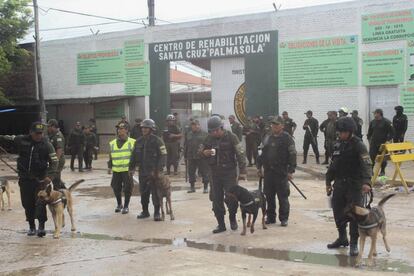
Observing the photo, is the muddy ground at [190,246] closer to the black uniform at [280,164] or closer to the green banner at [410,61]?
the black uniform at [280,164]

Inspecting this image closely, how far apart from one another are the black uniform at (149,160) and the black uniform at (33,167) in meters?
1.74

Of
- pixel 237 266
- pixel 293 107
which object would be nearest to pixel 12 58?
pixel 293 107

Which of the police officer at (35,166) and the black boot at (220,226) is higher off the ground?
the police officer at (35,166)

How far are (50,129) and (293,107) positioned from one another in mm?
13244

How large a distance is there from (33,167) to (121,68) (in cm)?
1971

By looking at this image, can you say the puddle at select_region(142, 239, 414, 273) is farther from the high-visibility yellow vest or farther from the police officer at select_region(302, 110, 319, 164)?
the police officer at select_region(302, 110, 319, 164)

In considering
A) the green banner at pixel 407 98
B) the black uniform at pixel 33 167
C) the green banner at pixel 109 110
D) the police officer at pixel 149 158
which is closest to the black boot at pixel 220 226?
the police officer at pixel 149 158

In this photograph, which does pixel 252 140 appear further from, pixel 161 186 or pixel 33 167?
pixel 33 167

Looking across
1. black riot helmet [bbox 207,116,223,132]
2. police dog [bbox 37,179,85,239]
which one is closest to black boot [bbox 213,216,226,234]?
black riot helmet [bbox 207,116,223,132]

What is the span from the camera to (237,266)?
6.82 meters

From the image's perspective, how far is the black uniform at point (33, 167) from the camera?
9.12 metres

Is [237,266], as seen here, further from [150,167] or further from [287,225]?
[150,167]

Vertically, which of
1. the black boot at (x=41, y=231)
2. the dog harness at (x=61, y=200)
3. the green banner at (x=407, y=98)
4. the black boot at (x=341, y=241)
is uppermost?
the green banner at (x=407, y=98)

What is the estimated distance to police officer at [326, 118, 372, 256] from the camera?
24.0 ft
